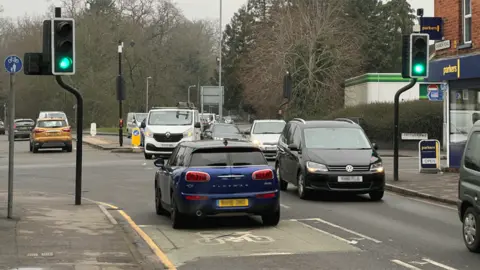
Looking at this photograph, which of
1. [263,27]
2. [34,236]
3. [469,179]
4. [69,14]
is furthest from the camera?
[69,14]

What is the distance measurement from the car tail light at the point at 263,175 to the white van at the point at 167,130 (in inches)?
683

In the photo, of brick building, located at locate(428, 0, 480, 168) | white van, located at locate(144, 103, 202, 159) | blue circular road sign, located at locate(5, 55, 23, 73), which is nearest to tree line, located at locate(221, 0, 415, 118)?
white van, located at locate(144, 103, 202, 159)

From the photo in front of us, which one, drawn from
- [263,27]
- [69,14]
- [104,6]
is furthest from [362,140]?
[104,6]

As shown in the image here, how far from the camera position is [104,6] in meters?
90.4

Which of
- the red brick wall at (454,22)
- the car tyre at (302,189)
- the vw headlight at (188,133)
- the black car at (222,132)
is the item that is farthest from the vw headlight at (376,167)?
the black car at (222,132)

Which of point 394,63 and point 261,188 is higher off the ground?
point 394,63

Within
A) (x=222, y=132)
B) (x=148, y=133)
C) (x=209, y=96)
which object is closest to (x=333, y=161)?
(x=148, y=133)

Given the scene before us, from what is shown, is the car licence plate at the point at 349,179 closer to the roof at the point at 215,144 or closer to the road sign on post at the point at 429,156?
the roof at the point at 215,144

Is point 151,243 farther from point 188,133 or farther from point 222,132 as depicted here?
point 222,132

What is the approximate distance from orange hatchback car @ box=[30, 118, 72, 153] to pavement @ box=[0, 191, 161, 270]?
66.9 ft

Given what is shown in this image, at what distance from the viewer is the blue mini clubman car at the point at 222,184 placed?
1099 cm

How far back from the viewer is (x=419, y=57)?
1798cm

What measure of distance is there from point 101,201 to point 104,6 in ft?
256

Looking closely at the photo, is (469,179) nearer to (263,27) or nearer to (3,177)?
(3,177)
